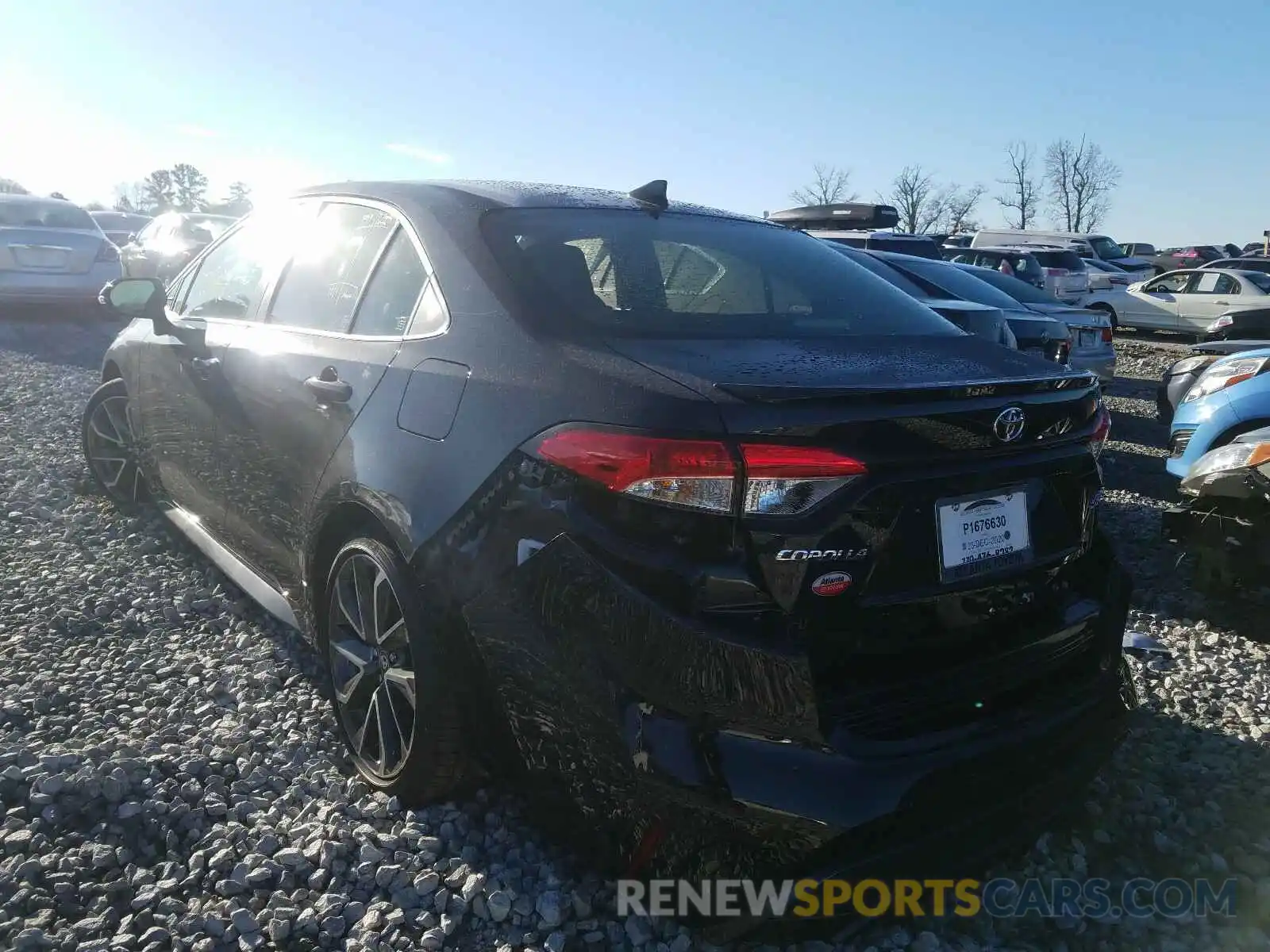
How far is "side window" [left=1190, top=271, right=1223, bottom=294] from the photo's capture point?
1753 cm

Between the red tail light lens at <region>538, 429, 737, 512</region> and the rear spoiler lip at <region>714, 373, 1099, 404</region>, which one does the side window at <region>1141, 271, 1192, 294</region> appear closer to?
the rear spoiler lip at <region>714, 373, 1099, 404</region>

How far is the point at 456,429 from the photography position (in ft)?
7.19

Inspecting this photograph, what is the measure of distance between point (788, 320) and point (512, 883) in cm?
152

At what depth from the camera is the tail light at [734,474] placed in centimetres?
174

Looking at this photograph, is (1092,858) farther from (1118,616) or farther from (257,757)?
(257,757)

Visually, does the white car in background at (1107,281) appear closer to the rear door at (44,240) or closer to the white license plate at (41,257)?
the rear door at (44,240)

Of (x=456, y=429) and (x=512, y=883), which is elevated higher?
(x=456, y=429)

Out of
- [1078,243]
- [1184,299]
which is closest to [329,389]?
[1184,299]

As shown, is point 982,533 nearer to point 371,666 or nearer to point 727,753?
point 727,753

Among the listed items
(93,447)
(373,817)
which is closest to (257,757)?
(373,817)

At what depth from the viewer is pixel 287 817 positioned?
2527 millimetres

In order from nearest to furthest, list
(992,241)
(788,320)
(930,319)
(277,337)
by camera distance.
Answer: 1. (788,320)
2. (930,319)
3. (277,337)
4. (992,241)

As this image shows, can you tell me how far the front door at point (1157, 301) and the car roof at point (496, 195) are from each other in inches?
693

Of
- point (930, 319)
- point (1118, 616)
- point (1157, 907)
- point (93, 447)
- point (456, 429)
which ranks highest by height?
point (930, 319)
